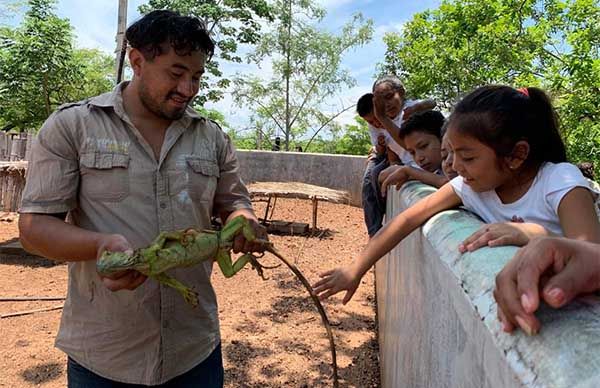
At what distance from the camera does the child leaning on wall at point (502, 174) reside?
1.62m

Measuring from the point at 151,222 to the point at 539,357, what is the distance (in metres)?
1.48

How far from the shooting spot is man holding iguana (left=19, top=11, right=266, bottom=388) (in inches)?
66.2

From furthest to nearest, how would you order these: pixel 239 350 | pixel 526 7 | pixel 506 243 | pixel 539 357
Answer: pixel 526 7
pixel 239 350
pixel 506 243
pixel 539 357

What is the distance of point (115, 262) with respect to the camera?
4.82ft

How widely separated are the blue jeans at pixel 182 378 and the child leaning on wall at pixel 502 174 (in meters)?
0.63

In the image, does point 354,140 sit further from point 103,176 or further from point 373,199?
point 103,176

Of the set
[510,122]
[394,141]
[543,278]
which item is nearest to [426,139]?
[394,141]

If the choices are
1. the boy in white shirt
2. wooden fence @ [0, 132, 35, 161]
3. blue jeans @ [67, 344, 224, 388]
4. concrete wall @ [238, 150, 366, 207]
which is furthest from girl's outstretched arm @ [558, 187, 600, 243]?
wooden fence @ [0, 132, 35, 161]

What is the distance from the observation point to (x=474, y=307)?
80 cm

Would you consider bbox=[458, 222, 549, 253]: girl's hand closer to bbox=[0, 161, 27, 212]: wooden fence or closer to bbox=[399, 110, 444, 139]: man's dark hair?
bbox=[399, 110, 444, 139]: man's dark hair

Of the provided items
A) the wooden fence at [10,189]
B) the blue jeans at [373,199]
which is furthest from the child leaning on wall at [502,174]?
the wooden fence at [10,189]

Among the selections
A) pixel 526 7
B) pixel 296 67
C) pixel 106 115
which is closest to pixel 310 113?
pixel 296 67

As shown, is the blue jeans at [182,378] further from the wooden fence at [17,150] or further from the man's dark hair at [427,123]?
the wooden fence at [17,150]

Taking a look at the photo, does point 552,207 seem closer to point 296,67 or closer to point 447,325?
point 447,325
